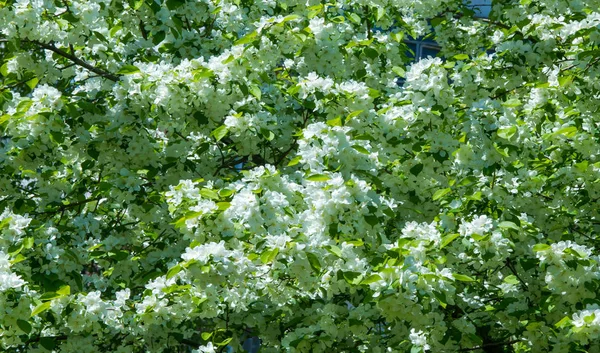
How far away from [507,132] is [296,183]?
1182mm

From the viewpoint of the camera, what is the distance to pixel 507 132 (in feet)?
16.7

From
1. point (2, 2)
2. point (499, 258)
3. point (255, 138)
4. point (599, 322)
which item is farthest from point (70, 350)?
point (599, 322)

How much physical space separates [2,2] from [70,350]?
6.65ft

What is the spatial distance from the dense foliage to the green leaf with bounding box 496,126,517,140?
76 mm

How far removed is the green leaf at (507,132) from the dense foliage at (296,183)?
76 mm

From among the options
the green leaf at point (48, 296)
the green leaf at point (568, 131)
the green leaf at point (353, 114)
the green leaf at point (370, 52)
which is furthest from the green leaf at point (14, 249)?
the green leaf at point (568, 131)

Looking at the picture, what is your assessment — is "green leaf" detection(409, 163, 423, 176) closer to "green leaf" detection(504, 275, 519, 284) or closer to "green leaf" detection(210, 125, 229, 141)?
"green leaf" detection(504, 275, 519, 284)

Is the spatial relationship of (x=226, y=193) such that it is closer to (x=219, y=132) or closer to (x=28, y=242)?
(x=219, y=132)

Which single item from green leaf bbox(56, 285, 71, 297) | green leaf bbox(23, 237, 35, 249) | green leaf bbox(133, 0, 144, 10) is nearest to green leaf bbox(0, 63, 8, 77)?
green leaf bbox(133, 0, 144, 10)

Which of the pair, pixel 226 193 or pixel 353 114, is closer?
pixel 226 193

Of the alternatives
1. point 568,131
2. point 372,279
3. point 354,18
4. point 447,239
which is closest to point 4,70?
point 354,18

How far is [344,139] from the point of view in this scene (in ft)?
14.7

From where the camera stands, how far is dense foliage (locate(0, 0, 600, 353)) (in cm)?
441

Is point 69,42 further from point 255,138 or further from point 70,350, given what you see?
point 70,350
